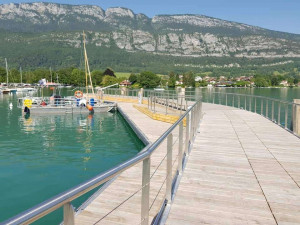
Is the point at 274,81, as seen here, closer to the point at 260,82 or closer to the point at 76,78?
the point at 260,82

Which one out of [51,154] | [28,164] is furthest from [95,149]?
[28,164]

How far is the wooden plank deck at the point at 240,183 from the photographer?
351cm

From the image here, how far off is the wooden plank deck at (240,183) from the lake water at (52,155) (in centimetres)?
289

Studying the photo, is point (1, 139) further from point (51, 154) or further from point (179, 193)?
point (179, 193)

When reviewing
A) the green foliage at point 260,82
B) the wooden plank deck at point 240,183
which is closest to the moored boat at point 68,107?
the wooden plank deck at point 240,183

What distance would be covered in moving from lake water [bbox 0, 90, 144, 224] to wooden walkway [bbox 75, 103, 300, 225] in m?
1.80

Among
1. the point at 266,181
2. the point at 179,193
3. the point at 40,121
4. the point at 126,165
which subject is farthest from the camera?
the point at 40,121

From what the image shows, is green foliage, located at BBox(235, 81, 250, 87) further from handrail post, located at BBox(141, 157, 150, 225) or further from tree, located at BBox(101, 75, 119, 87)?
handrail post, located at BBox(141, 157, 150, 225)

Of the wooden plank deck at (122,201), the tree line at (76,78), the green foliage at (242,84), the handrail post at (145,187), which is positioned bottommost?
the wooden plank deck at (122,201)

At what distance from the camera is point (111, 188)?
16.7 ft

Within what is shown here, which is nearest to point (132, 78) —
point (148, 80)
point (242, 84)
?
point (148, 80)

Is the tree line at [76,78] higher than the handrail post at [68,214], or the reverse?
the tree line at [76,78]

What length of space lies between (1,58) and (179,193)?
189 metres

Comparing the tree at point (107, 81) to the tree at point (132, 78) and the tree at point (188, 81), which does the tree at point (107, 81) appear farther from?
the tree at point (188, 81)
